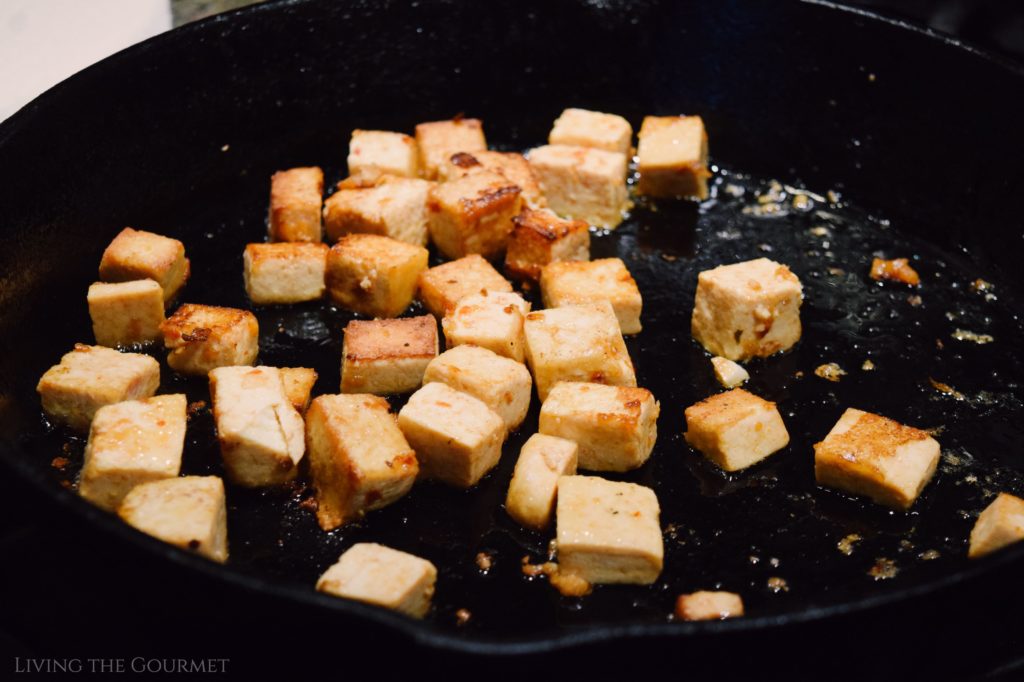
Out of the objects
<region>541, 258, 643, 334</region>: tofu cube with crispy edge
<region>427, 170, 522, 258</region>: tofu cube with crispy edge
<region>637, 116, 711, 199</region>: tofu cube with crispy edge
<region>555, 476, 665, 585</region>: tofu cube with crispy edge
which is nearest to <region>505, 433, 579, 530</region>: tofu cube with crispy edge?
<region>555, 476, 665, 585</region>: tofu cube with crispy edge

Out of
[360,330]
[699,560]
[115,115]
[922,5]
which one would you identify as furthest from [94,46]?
[922,5]

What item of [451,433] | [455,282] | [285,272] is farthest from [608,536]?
[285,272]

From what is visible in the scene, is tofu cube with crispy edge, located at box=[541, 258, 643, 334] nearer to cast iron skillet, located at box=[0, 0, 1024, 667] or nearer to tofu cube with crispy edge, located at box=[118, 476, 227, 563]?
cast iron skillet, located at box=[0, 0, 1024, 667]

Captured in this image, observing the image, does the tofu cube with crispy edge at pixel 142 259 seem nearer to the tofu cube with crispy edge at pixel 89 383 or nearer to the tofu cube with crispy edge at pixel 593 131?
the tofu cube with crispy edge at pixel 89 383

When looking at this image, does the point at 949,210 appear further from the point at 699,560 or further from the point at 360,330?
the point at 360,330

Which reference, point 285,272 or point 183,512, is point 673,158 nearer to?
point 285,272
